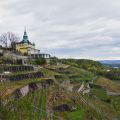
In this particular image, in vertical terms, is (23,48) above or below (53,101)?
above

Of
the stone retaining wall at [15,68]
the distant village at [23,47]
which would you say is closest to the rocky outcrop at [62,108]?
the stone retaining wall at [15,68]

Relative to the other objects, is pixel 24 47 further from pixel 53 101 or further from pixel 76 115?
pixel 76 115

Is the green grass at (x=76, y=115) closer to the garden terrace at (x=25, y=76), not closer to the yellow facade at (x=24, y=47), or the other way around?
the garden terrace at (x=25, y=76)

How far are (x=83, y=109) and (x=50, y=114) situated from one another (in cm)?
1061

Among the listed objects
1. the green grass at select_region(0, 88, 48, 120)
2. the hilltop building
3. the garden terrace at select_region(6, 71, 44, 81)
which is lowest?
the green grass at select_region(0, 88, 48, 120)

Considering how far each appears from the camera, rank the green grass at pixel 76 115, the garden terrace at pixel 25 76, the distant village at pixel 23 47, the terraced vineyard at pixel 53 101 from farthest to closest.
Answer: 1. the distant village at pixel 23 47
2. the garden terrace at pixel 25 76
3. the green grass at pixel 76 115
4. the terraced vineyard at pixel 53 101

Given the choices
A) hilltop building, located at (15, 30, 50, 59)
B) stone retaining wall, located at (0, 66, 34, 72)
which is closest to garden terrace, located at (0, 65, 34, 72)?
stone retaining wall, located at (0, 66, 34, 72)

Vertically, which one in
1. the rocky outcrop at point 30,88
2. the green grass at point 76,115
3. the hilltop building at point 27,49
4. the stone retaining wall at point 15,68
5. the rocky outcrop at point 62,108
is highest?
the hilltop building at point 27,49

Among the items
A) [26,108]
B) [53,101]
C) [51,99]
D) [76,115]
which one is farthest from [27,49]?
[26,108]

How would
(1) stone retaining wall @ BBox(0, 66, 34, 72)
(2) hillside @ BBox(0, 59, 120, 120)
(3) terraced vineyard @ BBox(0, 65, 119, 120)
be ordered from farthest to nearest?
(1) stone retaining wall @ BBox(0, 66, 34, 72) → (2) hillside @ BBox(0, 59, 120, 120) → (3) terraced vineyard @ BBox(0, 65, 119, 120)

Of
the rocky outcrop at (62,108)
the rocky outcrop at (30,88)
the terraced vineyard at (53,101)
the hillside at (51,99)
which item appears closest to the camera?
the terraced vineyard at (53,101)

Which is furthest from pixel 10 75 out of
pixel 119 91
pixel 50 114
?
pixel 119 91

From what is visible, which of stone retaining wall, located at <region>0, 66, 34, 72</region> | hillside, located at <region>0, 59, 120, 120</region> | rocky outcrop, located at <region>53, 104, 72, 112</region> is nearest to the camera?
hillside, located at <region>0, 59, 120, 120</region>

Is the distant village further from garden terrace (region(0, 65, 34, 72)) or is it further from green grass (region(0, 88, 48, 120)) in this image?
green grass (region(0, 88, 48, 120))
